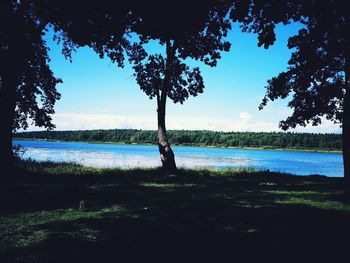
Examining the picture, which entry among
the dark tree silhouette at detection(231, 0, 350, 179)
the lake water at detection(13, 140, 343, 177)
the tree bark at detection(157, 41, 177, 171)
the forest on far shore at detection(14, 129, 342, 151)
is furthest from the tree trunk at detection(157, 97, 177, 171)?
the forest on far shore at detection(14, 129, 342, 151)

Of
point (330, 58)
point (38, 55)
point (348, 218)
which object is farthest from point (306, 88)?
point (38, 55)

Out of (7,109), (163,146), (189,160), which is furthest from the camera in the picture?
(189,160)

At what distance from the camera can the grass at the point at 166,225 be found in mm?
5242

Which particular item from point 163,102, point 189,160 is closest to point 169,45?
point 163,102

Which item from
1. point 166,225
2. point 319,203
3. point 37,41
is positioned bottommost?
point 319,203

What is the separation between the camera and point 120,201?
388 inches

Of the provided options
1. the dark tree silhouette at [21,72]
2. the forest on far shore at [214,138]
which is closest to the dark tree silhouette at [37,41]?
the dark tree silhouette at [21,72]

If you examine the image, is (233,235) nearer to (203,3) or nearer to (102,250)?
(102,250)

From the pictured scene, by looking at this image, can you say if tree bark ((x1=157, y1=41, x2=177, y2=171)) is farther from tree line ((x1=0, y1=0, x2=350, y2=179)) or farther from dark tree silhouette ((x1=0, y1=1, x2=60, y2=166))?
dark tree silhouette ((x1=0, y1=1, x2=60, y2=166))

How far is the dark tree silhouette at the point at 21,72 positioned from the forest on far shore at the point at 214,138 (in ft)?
462

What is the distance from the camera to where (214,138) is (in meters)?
181

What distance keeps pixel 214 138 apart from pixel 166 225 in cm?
17565

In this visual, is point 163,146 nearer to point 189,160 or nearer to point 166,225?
point 166,225

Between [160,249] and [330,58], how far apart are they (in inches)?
755
